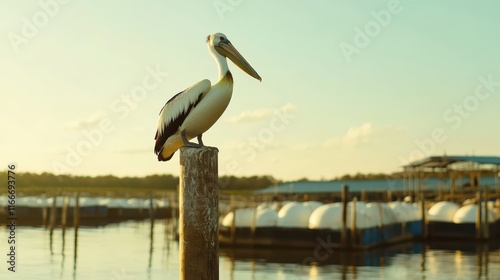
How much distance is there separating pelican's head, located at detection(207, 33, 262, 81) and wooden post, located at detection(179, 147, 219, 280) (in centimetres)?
194

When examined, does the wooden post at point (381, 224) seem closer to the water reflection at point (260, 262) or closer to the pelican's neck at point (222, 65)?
the water reflection at point (260, 262)

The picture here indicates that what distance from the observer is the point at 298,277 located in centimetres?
2427

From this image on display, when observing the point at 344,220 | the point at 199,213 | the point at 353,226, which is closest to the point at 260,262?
the point at 344,220

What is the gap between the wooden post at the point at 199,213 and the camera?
715cm

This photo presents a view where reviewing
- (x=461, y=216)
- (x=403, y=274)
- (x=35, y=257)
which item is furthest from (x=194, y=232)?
(x=461, y=216)

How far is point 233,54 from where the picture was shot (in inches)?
351

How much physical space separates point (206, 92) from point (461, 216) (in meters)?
33.4

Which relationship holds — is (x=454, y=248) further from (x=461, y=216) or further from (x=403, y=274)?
(x=403, y=274)

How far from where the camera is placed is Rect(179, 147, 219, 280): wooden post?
7148 millimetres

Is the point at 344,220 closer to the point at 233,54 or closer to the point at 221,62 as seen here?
the point at 233,54

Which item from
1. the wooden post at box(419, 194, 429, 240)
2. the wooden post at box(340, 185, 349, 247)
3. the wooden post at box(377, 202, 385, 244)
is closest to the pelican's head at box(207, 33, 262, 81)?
the wooden post at box(340, 185, 349, 247)

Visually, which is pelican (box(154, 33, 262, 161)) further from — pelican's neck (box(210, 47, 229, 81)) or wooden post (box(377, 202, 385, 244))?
wooden post (box(377, 202, 385, 244))

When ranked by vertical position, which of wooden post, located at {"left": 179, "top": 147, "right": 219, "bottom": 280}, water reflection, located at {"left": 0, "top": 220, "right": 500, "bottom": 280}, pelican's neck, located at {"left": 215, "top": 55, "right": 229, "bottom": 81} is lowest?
water reflection, located at {"left": 0, "top": 220, "right": 500, "bottom": 280}

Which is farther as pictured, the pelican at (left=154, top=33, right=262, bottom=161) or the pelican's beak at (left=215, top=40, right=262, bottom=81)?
the pelican's beak at (left=215, top=40, right=262, bottom=81)
